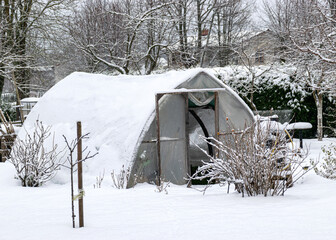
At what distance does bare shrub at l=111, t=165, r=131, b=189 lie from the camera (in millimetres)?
8422

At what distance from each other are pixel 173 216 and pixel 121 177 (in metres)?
3.54

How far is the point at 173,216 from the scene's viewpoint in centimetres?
520

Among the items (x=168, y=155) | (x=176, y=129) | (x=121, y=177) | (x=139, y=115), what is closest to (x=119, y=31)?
(x=176, y=129)

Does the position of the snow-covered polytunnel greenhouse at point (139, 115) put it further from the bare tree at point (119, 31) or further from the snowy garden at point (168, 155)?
the bare tree at point (119, 31)

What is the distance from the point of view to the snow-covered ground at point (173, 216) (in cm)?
436

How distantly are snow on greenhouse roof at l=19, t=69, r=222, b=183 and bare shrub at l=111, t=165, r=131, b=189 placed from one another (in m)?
0.20

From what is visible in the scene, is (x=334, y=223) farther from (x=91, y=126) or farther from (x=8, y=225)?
(x=91, y=126)

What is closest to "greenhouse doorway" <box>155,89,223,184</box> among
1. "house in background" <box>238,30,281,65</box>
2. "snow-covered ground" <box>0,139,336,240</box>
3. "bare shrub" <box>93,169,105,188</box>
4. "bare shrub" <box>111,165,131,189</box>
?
"bare shrub" <box>111,165,131,189</box>

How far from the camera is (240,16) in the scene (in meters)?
30.8

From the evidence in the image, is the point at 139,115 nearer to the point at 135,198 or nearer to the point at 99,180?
the point at 99,180

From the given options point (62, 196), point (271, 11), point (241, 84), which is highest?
point (271, 11)

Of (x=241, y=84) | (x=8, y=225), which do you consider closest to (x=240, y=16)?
(x=241, y=84)

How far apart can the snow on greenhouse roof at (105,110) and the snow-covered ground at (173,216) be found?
1955mm

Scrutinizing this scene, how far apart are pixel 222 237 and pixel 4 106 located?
23055 millimetres
